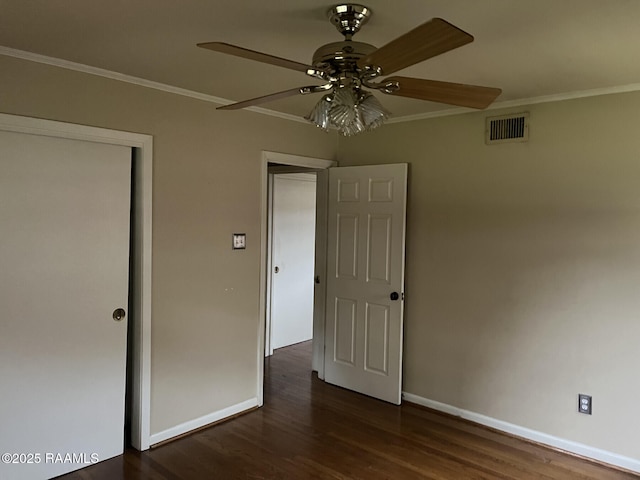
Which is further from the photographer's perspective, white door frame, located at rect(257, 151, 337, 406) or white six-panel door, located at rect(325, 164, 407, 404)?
white six-panel door, located at rect(325, 164, 407, 404)

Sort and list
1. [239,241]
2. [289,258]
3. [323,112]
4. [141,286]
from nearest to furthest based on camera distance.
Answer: [323,112] → [141,286] → [239,241] → [289,258]

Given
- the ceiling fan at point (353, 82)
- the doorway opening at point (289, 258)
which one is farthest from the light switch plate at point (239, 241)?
the ceiling fan at point (353, 82)

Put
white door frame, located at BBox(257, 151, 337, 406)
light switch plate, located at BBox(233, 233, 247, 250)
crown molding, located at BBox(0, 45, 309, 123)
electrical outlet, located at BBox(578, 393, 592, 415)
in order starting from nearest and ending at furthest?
crown molding, located at BBox(0, 45, 309, 123)
electrical outlet, located at BBox(578, 393, 592, 415)
light switch plate, located at BBox(233, 233, 247, 250)
white door frame, located at BBox(257, 151, 337, 406)

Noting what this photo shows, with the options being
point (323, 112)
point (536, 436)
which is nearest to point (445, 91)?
point (323, 112)

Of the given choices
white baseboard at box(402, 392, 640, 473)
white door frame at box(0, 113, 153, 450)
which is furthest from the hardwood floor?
white door frame at box(0, 113, 153, 450)

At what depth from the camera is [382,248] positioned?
3.82 meters

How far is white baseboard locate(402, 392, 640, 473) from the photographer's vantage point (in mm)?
2911

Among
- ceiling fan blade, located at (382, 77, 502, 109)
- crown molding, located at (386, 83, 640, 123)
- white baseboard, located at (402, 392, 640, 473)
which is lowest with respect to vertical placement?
white baseboard, located at (402, 392, 640, 473)

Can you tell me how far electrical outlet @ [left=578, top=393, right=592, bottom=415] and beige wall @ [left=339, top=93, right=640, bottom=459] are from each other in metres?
0.04

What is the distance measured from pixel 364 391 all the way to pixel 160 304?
6.23 feet

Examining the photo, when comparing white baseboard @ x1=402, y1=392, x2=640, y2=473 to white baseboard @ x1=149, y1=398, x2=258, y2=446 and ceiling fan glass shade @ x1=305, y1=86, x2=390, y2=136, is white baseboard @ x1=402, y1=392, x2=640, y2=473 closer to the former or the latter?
white baseboard @ x1=149, y1=398, x2=258, y2=446

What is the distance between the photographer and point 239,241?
138 inches

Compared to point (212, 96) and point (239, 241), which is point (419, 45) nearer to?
point (212, 96)

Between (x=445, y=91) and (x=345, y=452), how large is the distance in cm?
232
